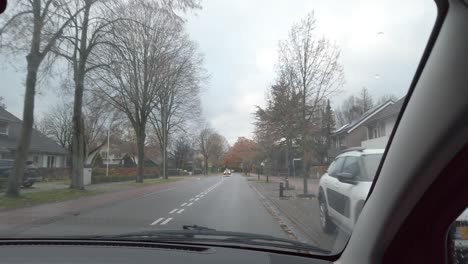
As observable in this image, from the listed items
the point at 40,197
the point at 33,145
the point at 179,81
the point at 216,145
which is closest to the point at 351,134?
the point at 179,81

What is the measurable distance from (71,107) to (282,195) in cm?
383

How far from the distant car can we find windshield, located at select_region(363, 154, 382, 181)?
5.12m

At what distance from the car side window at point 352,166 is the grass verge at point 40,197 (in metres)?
4.55

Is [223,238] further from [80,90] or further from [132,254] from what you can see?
[80,90]

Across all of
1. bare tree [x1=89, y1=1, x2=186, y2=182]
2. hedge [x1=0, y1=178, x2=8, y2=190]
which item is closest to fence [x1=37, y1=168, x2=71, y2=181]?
hedge [x1=0, y1=178, x2=8, y2=190]

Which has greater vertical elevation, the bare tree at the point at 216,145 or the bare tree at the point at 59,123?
the bare tree at the point at 216,145

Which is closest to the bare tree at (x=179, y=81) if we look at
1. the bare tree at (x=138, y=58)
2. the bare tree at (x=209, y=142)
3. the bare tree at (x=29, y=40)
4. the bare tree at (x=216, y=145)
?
the bare tree at (x=138, y=58)

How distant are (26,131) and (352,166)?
4.49m

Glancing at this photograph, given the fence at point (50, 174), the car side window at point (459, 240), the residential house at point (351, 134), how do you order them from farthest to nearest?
1. the fence at point (50, 174)
2. the residential house at point (351, 134)
3. the car side window at point (459, 240)

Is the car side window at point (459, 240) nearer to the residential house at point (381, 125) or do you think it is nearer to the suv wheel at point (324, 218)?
the residential house at point (381, 125)

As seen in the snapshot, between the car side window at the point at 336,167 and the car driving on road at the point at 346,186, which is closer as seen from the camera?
the car driving on road at the point at 346,186

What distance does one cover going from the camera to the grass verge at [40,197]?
6051 mm

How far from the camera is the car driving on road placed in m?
2.88

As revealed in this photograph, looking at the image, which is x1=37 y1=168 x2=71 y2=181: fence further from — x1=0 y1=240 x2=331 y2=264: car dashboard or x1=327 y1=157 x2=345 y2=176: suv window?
x1=327 y1=157 x2=345 y2=176: suv window
